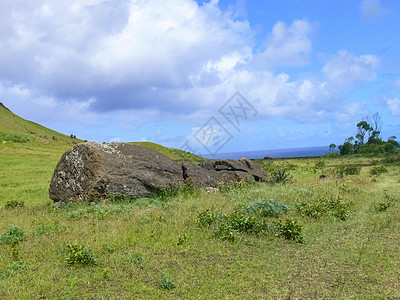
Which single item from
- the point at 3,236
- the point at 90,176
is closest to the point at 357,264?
the point at 3,236

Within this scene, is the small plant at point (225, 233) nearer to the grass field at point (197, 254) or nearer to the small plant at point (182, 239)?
the grass field at point (197, 254)

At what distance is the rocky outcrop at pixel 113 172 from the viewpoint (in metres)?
15.3

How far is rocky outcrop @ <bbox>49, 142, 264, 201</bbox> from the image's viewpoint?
1532 centimetres

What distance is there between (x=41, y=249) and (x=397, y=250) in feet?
30.0

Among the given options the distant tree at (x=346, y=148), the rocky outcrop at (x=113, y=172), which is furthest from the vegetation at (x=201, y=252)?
the distant tree at (x=346, y=148)

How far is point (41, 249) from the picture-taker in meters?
8.31

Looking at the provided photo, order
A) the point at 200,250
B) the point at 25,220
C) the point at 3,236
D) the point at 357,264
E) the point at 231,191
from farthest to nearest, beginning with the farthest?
the point at 231,191 < the point at 25,220 < the point at 3,236 < the point at 200,250 < the point at 357,264

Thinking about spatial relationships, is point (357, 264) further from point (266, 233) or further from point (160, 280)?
point (160, 280)

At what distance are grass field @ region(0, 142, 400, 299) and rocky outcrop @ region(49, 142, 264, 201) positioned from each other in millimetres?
2100

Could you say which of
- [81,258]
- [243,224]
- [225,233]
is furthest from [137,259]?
[243,224]

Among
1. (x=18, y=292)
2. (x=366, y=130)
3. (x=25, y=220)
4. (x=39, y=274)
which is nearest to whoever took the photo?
(x=18, y=292)

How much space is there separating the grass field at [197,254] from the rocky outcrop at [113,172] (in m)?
2.10

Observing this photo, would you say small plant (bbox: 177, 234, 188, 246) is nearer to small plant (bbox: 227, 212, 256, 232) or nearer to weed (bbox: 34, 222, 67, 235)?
small plant (bbox: 227, 212, 256, 232)

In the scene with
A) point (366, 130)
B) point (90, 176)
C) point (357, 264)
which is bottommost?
point (357, 264)
